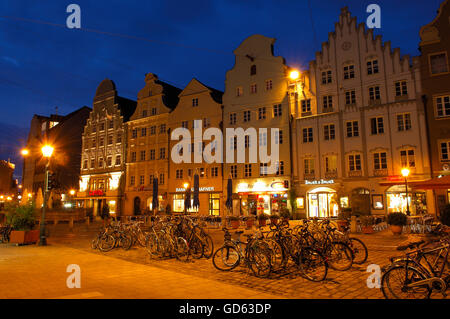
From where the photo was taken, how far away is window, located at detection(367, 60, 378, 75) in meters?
29.1

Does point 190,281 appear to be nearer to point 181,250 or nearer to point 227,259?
point 227,259

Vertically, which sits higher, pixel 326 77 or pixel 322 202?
pixel 326 77

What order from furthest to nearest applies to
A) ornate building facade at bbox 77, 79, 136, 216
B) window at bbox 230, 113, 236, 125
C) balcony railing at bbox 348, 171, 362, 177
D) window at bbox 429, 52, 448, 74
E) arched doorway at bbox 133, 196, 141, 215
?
ornate building facade at bbox 77, 79, 136, 216 < arched doorway at bbox 133, 196, 141, 215 < window at bbox 230, 113, 236, 125 < balcony railing at bbox 348, 171, 362, 177 < window at bbox 429, 52, 448, 74

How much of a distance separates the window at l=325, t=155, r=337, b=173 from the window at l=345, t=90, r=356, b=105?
15.8 ft

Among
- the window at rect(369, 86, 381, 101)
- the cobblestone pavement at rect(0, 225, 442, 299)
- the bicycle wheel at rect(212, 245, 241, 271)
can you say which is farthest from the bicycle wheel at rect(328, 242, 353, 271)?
the window at rect(369, 86, 381, 101)

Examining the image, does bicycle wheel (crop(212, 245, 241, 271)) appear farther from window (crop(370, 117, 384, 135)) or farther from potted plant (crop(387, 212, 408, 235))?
window (crop(370, 117, 384, 135))

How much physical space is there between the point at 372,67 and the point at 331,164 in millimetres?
8828

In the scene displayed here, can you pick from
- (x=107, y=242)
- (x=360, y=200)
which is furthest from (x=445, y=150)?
(x=107, y=242)

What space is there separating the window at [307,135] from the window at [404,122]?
23.6 ft

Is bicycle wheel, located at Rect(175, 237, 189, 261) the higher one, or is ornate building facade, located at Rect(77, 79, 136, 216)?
ornate building facade, located at Rect(77, 79, 136, 216)

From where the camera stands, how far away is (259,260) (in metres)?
8.41

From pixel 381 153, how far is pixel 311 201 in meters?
7.04

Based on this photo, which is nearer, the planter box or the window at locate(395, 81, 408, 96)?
the planter box

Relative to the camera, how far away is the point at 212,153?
3712cm
